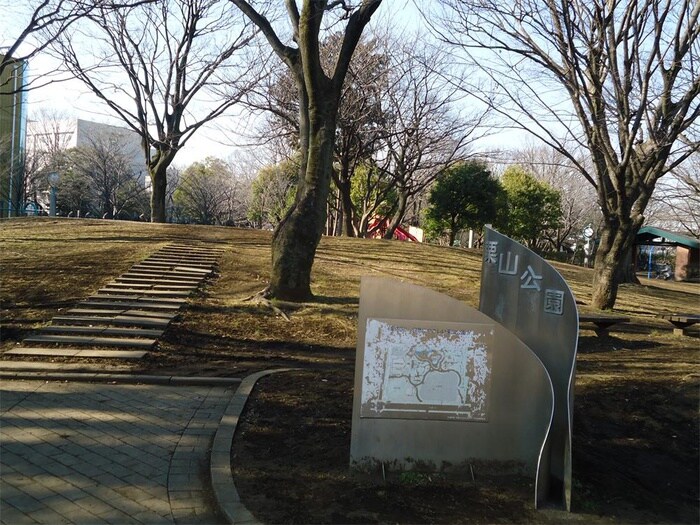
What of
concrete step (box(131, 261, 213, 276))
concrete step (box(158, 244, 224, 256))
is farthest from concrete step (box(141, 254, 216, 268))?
concrete step (box(158, 244, 224, 256))

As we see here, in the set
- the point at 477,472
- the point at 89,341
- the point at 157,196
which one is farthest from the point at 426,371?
the point at 157,196

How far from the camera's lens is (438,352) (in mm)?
4590

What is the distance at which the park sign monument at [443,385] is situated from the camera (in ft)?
14.9

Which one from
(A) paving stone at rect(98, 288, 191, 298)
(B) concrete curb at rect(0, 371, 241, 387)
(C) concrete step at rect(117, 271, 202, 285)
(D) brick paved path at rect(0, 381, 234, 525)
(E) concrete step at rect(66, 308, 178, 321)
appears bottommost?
(D) brick paved path at rect(0, 381, 234, 525)

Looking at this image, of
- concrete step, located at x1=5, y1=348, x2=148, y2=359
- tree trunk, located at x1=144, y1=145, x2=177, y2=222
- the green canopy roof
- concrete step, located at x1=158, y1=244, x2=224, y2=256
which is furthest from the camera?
the green canopy roof

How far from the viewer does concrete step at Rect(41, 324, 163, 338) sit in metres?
9.30

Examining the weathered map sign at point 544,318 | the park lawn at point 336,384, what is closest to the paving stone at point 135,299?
the park lawn at point 336,384

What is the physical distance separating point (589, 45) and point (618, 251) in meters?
4.74

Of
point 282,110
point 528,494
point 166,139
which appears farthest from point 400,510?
point 166,139

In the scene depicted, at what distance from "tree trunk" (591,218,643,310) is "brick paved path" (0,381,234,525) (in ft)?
33.2

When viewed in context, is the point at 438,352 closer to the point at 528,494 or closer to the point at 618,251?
the point at 528,494

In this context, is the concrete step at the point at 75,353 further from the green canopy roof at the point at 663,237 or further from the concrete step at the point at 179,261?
the green canopy roof at the point at 663,237

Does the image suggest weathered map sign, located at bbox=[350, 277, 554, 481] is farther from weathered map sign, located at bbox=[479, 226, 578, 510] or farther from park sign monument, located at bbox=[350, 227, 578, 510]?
weathered map sign, located at bbox=[479, 226, 578, 510]

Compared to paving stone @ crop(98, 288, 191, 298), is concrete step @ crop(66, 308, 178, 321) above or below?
below
